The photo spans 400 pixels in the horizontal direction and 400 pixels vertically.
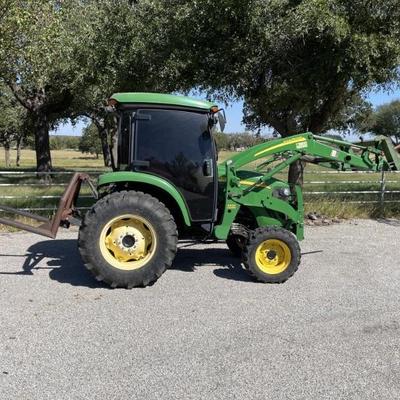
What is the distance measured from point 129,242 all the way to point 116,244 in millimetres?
155

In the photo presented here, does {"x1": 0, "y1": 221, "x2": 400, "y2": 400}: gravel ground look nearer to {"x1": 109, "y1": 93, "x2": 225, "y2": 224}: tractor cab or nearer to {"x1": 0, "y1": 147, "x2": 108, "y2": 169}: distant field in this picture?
{"x1": 109, "y1": 93, "x2": 225, "y2": 224}: tractor cab

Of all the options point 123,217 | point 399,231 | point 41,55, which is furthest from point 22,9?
point 399,231

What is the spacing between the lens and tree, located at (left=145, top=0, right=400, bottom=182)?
A: 10.1 metres

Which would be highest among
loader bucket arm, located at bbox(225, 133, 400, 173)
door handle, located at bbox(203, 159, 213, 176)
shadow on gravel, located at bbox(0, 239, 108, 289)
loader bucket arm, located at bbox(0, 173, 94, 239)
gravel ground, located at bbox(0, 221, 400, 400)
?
loader bucket arm, located at bbox(225, 133, 400, 173)

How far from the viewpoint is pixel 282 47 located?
10977mm

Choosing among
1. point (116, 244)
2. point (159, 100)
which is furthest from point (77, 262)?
point (159, 100)

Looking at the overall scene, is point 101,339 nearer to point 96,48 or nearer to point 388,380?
point 388,380

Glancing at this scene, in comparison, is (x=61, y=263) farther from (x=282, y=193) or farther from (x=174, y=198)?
(x=282, y=193)

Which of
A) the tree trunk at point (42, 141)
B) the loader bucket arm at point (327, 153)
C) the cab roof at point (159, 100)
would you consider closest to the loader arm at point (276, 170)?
the loader bucket arm at point (327, 153)

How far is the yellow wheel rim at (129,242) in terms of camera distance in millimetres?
5969

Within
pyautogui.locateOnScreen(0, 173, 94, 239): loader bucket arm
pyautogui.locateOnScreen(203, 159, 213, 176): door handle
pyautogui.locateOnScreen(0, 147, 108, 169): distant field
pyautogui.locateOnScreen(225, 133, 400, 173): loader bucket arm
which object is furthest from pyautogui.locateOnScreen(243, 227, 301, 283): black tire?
pyautogui.locateOnScreen(0, 147, 108, 169): distant field

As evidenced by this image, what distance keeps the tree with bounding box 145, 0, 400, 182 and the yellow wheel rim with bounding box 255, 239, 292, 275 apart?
5.17 metres

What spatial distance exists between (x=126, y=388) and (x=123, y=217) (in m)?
2.54

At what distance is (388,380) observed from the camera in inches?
153
